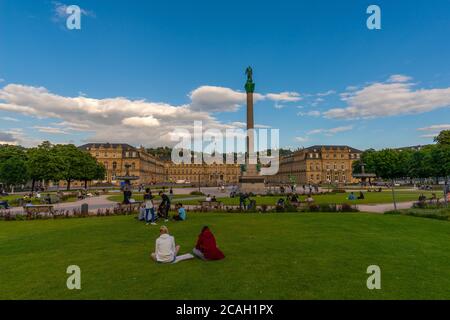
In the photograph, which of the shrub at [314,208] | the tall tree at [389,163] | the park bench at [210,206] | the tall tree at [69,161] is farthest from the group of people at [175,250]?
the tall tree at [389,163]

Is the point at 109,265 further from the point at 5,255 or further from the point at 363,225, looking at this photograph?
the point at 363,225

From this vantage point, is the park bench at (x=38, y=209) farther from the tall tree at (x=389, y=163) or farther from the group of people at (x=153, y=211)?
the tall tree at (x=389, y=163)

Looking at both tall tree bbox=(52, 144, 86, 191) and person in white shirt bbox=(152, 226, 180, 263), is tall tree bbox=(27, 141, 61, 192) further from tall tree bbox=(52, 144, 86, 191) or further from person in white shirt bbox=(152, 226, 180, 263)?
person in white shirt bbox=(152, 226, 180, 263)

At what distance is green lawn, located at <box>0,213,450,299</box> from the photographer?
7.91 metres

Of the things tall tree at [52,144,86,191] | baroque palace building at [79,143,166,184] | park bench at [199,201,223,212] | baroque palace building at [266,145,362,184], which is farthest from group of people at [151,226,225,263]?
baroque palace building at [266,145,362,184]

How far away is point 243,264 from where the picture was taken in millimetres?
10125

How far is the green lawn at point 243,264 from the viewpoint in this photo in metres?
7.91

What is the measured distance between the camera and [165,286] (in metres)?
8.31

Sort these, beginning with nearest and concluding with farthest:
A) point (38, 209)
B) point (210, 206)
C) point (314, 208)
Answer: point (38, 209) → point (314, 208) → point (210, 206)

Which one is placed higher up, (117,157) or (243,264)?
(117,157)

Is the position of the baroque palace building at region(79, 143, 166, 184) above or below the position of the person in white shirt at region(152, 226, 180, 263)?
above

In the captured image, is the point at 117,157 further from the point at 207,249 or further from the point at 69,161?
the point at 207,249

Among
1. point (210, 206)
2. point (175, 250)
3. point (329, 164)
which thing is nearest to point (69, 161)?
point (210, 206)
